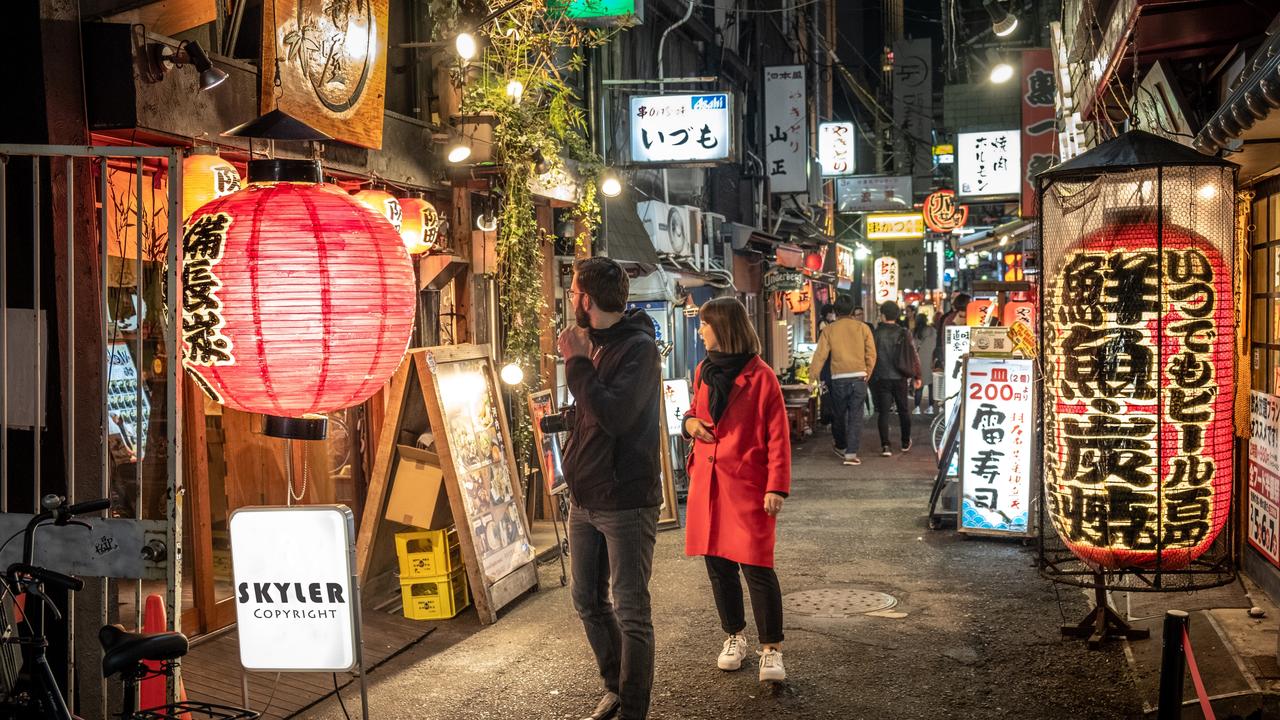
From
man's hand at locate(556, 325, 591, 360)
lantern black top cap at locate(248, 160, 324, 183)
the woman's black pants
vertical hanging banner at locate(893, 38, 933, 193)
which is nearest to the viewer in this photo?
lantern black top cap at locate(248, 160, 324, 183)

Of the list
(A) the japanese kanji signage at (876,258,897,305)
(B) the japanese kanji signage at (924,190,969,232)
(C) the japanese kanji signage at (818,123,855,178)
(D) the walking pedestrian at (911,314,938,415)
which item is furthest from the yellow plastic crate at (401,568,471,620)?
(A) the japanese kanji signage at (876,258,897,305)

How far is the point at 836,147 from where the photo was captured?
34.5m

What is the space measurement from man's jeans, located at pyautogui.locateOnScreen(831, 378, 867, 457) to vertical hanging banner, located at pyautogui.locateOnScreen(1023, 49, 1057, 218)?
11.6 ft

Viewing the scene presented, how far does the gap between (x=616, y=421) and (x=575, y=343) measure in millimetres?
498

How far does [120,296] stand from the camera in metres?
7.31


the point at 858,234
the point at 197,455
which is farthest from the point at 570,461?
the point at 858,234

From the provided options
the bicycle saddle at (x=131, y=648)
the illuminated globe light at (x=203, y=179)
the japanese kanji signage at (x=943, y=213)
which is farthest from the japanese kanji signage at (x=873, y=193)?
the bicycle saddle at (x=131, y=648)

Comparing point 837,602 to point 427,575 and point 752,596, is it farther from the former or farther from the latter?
point 427,575

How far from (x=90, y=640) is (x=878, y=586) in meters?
6.13

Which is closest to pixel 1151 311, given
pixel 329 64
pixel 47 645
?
pixel 47 645

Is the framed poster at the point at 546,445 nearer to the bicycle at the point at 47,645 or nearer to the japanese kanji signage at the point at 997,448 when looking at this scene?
the japanese kanji signage at the point at 997,448

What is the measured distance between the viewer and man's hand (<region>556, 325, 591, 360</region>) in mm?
5988

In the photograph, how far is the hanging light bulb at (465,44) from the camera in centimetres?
989

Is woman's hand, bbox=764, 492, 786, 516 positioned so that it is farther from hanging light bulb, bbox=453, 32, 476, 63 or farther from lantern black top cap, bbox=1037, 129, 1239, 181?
hanging light bulb, bbox=453, 32, 476, 63
